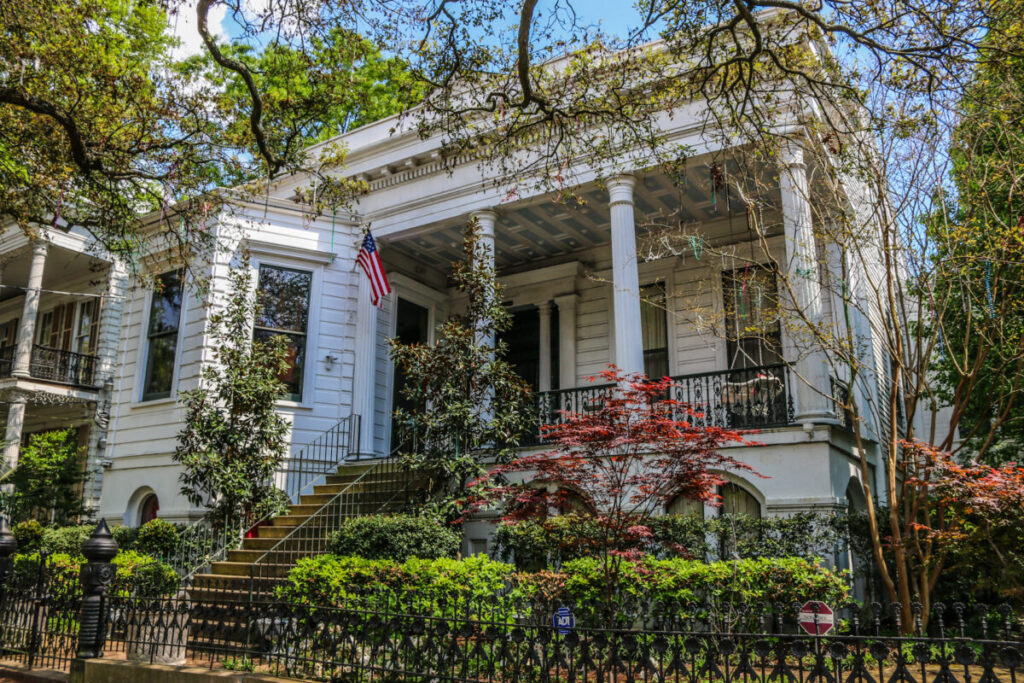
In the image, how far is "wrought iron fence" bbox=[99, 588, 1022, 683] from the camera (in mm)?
4477

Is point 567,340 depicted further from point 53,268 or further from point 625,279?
point 53,268

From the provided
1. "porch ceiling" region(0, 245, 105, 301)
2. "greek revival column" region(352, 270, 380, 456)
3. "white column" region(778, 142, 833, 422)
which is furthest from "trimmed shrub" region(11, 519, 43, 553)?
"white column" region(778, 142, 833, 422)

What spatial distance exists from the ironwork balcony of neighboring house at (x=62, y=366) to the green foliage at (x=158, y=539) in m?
6.58

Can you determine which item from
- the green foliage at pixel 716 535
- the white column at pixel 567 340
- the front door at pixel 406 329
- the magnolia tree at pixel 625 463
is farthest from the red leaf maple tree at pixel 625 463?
the front door at pixel 406 329

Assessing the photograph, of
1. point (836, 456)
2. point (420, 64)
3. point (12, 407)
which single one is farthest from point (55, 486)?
point (836, 456)

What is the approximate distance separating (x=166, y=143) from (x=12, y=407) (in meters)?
10.9

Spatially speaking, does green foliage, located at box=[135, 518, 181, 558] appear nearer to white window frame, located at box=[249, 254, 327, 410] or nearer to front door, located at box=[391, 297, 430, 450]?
white window frame, located at box=[249, 254, 327, 410]

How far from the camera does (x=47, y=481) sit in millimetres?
16391

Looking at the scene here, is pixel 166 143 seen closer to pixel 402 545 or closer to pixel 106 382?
pixel 402 545

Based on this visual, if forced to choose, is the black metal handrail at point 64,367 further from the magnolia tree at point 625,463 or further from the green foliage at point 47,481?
the magnolia tree at point 625,463

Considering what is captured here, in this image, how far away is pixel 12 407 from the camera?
18.0m

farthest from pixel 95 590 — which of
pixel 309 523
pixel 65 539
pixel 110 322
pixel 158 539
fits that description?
pixel 110 322

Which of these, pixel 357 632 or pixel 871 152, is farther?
pixel 871 152

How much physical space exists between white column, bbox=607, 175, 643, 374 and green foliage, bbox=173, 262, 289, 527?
19.8 feet
